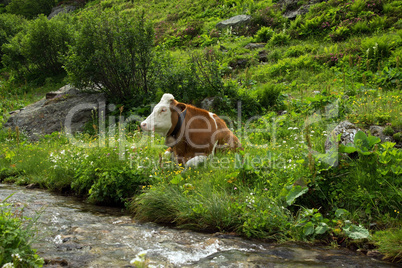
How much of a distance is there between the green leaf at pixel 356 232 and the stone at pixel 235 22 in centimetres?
1715

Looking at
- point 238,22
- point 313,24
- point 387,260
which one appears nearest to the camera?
point 387,260

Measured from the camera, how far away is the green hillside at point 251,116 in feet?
14.9

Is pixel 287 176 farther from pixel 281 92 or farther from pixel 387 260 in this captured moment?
pixel 281 92

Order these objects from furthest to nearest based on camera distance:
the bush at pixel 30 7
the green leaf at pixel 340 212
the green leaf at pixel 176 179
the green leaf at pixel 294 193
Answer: the bush at pixel 30 7 < the green leaf at pixel 176 179 < the green leaf at pixel 294 193 < the green leaf at pixel 340 212

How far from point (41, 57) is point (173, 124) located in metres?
17.7

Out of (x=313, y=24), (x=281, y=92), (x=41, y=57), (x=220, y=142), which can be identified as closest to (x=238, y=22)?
(x=313, y=24)

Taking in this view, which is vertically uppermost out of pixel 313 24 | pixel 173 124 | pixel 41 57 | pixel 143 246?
pixel 313 24

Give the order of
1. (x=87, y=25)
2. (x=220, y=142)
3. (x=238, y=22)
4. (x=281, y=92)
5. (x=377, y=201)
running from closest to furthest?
(x=377, y=201) → (x=220, y=142) → (x=281, y=92) → (x=87, y=25) → (x=238, y=22)

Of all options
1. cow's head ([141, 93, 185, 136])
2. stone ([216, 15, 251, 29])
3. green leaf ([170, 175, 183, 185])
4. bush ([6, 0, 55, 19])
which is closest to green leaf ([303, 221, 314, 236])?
green leaf ([170, 175, 183, 185])

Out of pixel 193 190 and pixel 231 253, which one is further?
pixel 193 190

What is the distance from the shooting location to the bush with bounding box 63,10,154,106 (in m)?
11.4

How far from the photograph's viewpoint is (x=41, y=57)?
20.0 metres

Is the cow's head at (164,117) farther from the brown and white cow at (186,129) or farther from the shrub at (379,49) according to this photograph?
the shrub at (379,49)

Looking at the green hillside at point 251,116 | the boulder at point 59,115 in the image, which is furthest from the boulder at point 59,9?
the boulder at point 59,115
